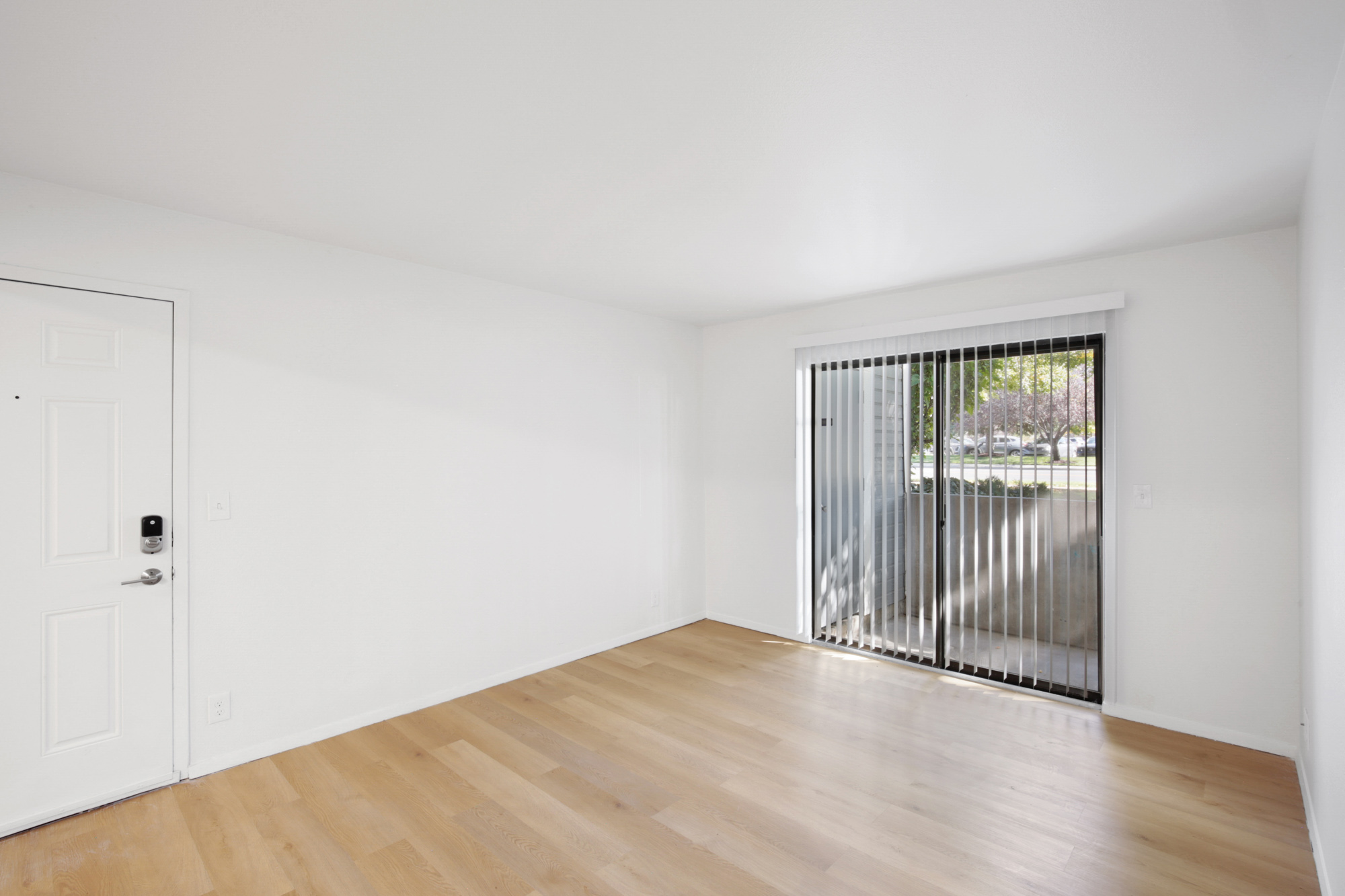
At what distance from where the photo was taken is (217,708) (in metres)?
2.89

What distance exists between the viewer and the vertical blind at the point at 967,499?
141 inches

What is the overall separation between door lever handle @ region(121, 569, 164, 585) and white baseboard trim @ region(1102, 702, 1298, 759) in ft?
15.6

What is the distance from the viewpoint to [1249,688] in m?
3.06

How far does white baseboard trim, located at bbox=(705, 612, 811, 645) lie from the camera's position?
4.84 meters

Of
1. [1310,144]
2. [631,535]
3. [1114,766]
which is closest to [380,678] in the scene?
[631,535]

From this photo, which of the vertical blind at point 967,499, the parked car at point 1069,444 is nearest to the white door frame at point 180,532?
the vertical blind at point 967,499

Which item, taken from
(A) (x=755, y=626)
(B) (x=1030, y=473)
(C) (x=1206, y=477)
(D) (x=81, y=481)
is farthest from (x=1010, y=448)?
(D) (x=81, y=481)

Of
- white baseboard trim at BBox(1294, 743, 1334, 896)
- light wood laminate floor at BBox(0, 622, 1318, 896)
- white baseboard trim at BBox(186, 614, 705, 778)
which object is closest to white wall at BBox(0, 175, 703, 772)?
white baseboard trim at BBox(186, 614, 705, 778)

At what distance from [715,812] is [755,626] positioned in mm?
2596

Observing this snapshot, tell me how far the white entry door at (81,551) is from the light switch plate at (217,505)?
0.14 m

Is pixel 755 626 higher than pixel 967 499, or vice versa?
pixel 967 499

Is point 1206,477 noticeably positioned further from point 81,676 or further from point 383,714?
point 81,676

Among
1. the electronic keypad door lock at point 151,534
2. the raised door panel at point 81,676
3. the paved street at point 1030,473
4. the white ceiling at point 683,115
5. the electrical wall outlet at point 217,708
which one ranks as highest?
the white ceiling at point 683,115

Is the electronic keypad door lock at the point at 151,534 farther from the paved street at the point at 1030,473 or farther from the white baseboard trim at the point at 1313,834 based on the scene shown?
the white baseboard trim at the point at 1313,834
